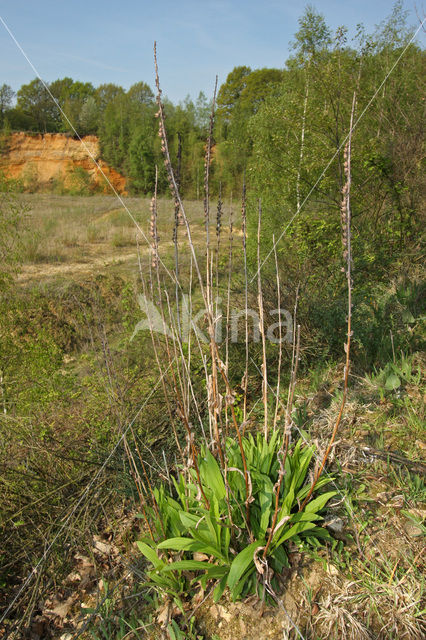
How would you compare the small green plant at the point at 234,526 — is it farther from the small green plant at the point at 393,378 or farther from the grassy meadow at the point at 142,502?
the small green plant at the point at 393,378

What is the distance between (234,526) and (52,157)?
48072 mm

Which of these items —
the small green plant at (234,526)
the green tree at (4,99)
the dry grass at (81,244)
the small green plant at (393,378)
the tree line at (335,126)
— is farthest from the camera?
the green tree at (4,99)

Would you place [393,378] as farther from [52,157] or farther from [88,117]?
[88,117]

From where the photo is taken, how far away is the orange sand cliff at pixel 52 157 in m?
41.0

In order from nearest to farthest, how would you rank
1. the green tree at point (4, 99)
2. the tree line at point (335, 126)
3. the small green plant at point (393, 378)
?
the small green plant at point (393, 378) < the tree line at point (335, 126) < the green tree at point (4, 99)

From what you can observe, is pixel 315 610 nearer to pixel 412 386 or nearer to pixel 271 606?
pixel 271 606

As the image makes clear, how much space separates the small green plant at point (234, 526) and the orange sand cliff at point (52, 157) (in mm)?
41627

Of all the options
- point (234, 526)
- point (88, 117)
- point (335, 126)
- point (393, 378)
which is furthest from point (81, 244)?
point (88, 117)

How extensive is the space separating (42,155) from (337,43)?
43.6m

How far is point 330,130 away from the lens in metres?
6.12

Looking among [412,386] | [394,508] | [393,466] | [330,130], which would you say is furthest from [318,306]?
[330,130]

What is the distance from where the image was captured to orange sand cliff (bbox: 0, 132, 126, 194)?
1613 inches

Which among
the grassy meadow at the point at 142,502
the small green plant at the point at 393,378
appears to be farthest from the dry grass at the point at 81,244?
the small green plant at the point at 393,378

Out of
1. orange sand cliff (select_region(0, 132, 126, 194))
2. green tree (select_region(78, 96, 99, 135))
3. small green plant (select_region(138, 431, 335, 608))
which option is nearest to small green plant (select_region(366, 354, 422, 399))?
small green plant (select_region(138, 431, 335, 608))
